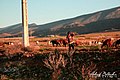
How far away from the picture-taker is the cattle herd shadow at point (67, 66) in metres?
17.8

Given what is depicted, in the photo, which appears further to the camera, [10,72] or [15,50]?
[15,50]

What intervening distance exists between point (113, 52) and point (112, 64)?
1622 mm

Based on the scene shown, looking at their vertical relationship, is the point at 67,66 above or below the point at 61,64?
below

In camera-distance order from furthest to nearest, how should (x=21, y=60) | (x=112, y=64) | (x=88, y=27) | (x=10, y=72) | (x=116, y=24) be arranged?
(x=88, y=27) → (x=116, y=24) → (x=21, y=60) → (x=10, y=72) → (x=112, y=64)

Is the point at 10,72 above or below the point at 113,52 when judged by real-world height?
below

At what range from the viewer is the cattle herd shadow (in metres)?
17.8

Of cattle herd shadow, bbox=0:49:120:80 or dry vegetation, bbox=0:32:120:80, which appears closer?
cattle herd shadow, bbox=0:49:120:80

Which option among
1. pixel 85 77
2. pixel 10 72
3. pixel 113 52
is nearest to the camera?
pixel 85 77

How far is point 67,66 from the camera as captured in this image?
19.8 meters

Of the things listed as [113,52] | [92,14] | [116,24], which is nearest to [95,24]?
[116,24]

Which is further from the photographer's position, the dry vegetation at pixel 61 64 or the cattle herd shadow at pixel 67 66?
the dry vegetation at pixel 61 64

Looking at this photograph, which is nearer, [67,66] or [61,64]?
[61,64]

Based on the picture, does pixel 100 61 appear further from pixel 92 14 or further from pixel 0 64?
pixel 92 14

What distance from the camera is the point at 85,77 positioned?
14.2 metres
